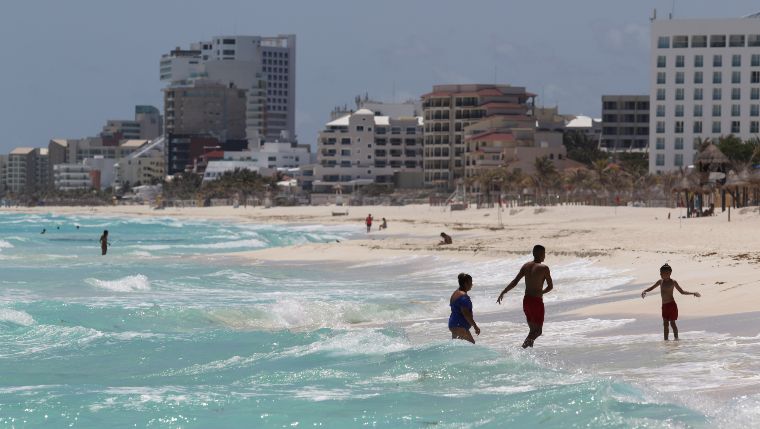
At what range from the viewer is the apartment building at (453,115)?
492 feet

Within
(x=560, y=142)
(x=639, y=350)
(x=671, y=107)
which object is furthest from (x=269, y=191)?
(x=639, y=350)

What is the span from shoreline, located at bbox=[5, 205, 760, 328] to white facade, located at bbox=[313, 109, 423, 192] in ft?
245

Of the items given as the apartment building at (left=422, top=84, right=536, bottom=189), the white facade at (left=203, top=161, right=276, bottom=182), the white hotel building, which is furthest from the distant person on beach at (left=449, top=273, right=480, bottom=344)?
the white facade at (left=203, top=161, right=276, bottom=182)

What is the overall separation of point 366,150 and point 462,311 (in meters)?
149

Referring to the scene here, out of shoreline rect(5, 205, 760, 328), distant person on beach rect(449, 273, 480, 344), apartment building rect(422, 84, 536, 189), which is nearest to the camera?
distant person on beach rect(449, 273, 480, 344)

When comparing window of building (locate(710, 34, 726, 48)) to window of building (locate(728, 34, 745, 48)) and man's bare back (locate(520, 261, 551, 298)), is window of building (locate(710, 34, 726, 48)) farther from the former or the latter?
man's bare back (locate(520, 261, 551, 298))

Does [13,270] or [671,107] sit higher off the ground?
[671,107]

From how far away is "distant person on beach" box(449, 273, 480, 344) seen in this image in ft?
48.8

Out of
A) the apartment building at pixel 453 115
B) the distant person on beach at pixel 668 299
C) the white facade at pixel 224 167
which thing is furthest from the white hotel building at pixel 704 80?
the distant person on beach at pixel 668 299

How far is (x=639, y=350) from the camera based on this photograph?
52.9 feet

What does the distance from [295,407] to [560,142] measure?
127m

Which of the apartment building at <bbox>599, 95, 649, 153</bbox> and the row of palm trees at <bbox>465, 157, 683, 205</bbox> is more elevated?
Answer: the apartment building at <bbox>599, 95, 649, 153</bbox>

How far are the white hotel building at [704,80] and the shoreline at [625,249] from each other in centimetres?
2660

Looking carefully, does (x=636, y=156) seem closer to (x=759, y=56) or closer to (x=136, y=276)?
(x=759, y=56)
